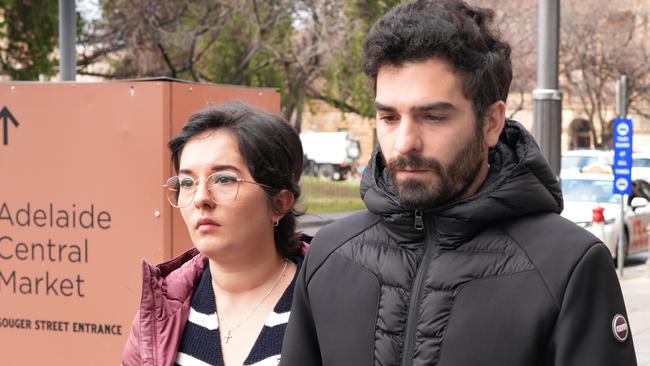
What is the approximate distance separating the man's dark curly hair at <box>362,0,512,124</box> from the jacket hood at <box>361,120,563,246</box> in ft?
0.38

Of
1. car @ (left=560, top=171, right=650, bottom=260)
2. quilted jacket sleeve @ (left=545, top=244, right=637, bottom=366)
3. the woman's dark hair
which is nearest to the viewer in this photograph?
quilted jacket sleeve @ (left=545, top=244, right=637, bottom=366)

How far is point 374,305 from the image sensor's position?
2.22 metres

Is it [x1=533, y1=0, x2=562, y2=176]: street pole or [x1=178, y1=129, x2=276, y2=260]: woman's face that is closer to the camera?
[x1=178, y1=129, x2=276, y2=260]: woman's face

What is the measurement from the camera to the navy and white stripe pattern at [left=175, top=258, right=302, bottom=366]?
3.01 m

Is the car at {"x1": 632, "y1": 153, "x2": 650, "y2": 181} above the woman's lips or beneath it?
beneath

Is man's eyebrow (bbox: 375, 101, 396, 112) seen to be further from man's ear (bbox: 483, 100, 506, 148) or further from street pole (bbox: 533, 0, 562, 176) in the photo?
street pole (bbox: 533, 0, 562, 176)

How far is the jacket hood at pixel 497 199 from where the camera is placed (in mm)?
2139

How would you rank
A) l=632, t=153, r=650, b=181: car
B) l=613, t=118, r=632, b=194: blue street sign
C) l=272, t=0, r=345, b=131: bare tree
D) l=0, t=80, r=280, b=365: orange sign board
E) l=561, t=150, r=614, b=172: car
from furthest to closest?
l=561, t=150, r=614, b=172: car, l=632, t=153, r=650, b=181: car, l=272, t=0, r=345, b=131: bare tree, l=613, t=118, r=632, b=194: blue street sign, l=0, t=80, r=280, b=365: orange sign board

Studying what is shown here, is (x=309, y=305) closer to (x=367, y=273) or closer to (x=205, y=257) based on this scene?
(x=367, y=273)

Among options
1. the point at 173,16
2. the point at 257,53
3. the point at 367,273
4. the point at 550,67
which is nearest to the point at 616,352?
the point at 367,273

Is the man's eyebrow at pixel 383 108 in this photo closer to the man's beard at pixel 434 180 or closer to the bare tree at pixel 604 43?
the man's beard at pixel 434 180

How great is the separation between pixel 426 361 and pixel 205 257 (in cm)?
130

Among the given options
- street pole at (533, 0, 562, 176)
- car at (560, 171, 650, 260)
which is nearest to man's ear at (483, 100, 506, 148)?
street pole at (533, 0, 562, 176)

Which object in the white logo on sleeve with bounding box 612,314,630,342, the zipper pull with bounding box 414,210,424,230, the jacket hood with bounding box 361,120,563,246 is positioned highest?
the jacket hood with bounding box 361,120,563,246
